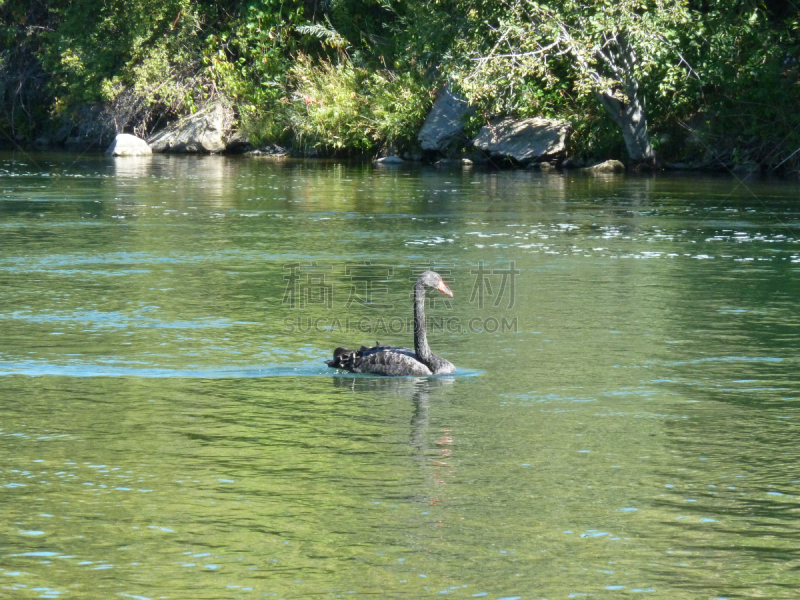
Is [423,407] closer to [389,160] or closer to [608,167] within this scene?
[608,167]

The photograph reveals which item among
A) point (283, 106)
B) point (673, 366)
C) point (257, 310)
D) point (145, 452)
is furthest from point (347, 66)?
point (145, 452)

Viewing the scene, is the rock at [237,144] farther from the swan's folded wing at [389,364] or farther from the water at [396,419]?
the swan's folded wing at [389,364]

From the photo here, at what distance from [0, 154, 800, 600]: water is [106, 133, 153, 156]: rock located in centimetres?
2314

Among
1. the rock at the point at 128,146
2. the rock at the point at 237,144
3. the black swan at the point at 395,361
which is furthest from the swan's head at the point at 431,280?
the rock at the point at 237,144

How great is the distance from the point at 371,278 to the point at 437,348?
423 cm

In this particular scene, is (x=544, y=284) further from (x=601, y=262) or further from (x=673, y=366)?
(x=673, y=366)

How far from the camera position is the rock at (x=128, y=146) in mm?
42562

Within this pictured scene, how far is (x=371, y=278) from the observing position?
53.0ft

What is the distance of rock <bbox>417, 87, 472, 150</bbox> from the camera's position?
3944 cm

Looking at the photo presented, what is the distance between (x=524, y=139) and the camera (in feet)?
122

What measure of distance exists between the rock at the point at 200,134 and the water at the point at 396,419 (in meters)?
25.6

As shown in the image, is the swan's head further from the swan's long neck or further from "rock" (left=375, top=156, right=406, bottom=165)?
"rock" (left=375, top=156, right=406, bottom=165)

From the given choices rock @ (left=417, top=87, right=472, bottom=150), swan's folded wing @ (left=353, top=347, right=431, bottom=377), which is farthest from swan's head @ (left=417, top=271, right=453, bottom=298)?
rock @ (left=417, top=87, right=472, bottom=150)

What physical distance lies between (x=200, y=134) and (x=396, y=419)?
3741 cm
